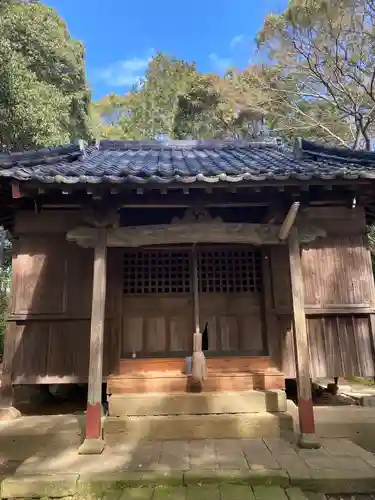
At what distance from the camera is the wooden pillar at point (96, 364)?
4582 mm

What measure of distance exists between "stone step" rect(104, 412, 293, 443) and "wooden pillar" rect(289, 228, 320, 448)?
35 centimetres

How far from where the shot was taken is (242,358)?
6.11 m

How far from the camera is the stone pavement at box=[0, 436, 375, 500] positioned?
144 inches

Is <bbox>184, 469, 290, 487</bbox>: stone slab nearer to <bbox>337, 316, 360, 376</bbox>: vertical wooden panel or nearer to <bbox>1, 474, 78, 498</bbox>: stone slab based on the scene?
<bbox>1, 474, 78, 498</bbox>: stone slab

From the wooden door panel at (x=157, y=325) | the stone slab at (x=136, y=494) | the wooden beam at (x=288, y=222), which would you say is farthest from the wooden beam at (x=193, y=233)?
the stone slab at (x=136, y=494)

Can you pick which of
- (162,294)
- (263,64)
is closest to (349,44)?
(263,64)

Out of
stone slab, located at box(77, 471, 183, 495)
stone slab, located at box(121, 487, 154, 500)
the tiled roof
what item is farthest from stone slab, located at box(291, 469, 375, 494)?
the tiled roof

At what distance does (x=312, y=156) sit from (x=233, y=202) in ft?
7.15

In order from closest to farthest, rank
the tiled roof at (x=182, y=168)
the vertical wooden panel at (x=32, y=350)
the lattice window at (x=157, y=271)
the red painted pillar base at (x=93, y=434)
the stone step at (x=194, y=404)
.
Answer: the red painted pillar base at (x=93, y=434) < the tiled roof at (x=182, y=168) < the stone step at (x=194, y=404) < the vertical wooden panel at (x=32, y=350) < the lattice window at (x=157, y=271)

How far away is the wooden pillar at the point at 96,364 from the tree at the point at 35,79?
11795 millimetres

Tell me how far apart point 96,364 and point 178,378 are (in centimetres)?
145

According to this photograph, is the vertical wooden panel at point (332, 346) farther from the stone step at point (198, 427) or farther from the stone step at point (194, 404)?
the stone step at point (198, 427)

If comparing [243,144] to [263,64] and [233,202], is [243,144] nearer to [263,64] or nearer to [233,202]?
[233,202]

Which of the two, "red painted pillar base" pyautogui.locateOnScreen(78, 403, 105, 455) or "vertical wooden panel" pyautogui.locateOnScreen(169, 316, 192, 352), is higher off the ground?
"vertical wooden panel" pyautogui.locateOnScreen(169, 316, 192, 352)
